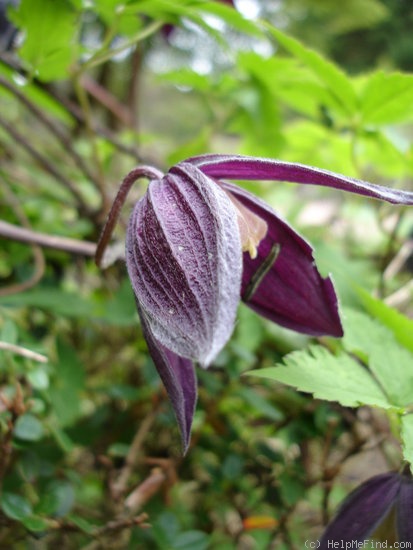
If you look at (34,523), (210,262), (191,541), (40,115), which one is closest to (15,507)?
(34,523)

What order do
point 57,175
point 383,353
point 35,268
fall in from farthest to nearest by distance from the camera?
point 57,175
point 35,268
point 383,353

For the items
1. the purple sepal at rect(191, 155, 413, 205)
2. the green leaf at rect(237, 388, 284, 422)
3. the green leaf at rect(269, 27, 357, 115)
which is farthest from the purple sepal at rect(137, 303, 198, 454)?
the green leaf at rect(269, 27, 357, 115)

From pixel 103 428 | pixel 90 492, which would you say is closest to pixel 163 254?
pixel 103 428

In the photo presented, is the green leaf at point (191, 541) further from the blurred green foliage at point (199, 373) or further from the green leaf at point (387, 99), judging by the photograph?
the green leaf at point (387, 99)

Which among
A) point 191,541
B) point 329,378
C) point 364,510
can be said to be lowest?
point 191,541

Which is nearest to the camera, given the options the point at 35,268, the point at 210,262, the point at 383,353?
the point at 210,262

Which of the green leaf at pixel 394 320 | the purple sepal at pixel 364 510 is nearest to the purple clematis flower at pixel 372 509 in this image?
the purple sepal at pixel 364 510

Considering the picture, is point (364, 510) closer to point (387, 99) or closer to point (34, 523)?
point (34, 523)
